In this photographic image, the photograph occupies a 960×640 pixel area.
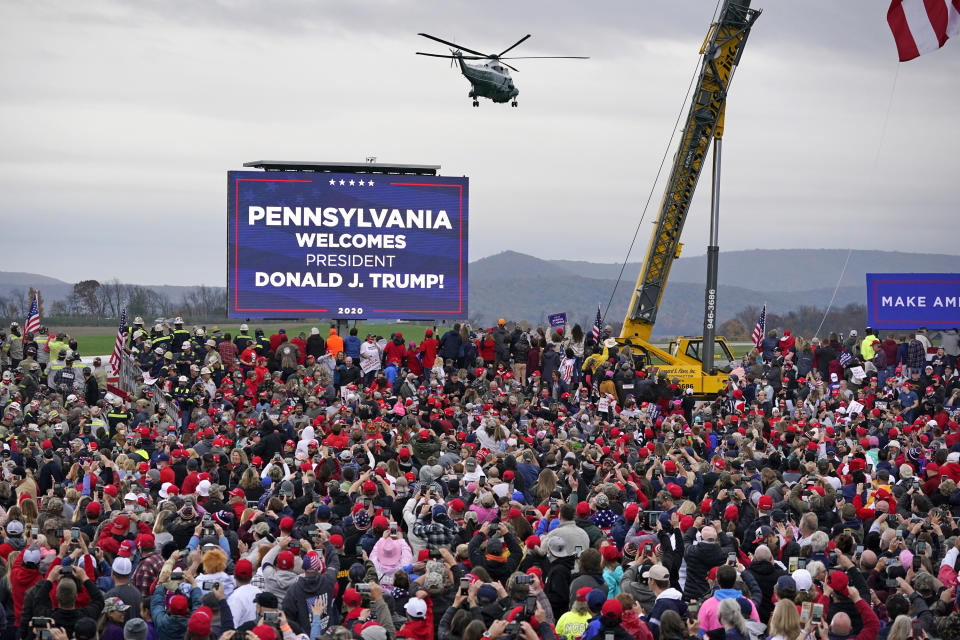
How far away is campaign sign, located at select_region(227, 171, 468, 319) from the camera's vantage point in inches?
1254

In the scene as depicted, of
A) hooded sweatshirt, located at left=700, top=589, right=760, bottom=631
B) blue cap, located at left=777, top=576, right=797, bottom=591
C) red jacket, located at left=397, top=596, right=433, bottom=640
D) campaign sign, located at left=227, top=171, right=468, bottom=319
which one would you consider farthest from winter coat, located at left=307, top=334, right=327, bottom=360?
blue cap, located at left=777, top=576, right=797, bottom=591

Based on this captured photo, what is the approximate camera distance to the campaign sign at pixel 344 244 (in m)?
31.9

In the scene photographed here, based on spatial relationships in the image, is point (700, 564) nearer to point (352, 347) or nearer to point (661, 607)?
point (661, 607)

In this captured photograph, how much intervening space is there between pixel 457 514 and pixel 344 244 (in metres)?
19.9

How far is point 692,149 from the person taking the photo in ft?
105

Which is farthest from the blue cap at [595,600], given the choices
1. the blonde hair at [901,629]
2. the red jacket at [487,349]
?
the red jacket at [487,349]

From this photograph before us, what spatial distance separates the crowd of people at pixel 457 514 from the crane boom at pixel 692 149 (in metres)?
6.41

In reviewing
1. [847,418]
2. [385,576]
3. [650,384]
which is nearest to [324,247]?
[650,384]

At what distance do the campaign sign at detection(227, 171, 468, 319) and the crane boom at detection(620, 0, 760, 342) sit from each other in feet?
16.2

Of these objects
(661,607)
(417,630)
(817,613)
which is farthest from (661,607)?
(417,630)

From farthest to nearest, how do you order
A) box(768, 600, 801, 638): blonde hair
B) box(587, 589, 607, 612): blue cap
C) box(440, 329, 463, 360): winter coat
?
box(440, 329, 463, 360): winter coat
box(587, 589, 607, 612): blue cap
box(768, 600, 801, 638): blonde hair

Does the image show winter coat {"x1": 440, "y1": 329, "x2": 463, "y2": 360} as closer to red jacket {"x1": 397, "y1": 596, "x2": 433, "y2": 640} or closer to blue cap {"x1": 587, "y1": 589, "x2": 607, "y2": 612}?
red jacket {"x1": 397, "y1": 596, "x2": 433, "y2": 640}

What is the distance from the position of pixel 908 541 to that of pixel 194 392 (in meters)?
16.0

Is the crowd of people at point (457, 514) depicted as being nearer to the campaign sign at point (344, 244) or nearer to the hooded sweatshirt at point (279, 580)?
the hooded sweatshirt at point (279, 580)
